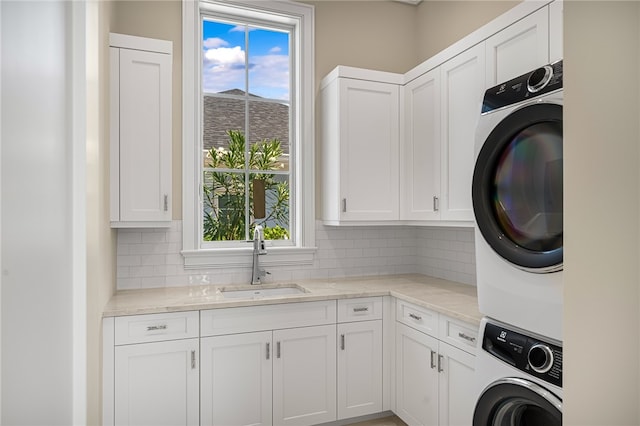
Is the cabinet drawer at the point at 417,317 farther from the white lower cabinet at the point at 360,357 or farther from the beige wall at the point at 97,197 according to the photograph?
the beige wall at the point at 97,197

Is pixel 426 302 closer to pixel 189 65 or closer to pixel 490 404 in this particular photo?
pixel 490 404

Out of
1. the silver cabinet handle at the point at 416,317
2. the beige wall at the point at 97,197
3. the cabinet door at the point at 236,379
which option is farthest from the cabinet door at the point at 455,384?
the beige wall at the point at 97,197

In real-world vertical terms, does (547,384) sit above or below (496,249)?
below

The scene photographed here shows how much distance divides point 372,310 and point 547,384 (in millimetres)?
1308

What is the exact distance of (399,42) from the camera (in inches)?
134

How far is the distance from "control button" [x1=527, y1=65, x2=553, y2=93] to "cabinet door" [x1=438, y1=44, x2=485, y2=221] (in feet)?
2.36

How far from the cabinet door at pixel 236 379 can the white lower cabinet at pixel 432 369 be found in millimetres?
833

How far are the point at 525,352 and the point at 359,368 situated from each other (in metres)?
A: 1.30

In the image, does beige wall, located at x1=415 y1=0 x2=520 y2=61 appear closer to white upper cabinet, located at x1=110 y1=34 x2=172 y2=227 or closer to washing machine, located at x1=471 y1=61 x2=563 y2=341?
washing machine, located at x1=471 y1=61 x2=563 y2=341

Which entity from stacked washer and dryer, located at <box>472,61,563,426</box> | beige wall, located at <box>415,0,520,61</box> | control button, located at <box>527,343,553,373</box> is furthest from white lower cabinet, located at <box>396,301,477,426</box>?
beige wall, located at <box>415,0,520,61</box>

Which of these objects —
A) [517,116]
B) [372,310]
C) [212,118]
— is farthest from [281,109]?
[517,116]

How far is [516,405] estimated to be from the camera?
4.98ft

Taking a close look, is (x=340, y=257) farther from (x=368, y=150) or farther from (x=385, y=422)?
(x=385, y=422)
